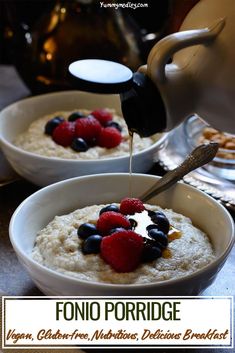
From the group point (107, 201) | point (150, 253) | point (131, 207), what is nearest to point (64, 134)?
point (107, 201)

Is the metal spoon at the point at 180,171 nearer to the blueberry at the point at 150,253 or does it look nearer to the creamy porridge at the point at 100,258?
the creamy porridge at the point at 100,258

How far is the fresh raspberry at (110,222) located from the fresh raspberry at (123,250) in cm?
4

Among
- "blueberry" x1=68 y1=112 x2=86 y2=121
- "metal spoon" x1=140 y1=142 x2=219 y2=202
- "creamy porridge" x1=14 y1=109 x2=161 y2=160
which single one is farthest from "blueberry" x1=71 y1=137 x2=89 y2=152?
"metal spoon" x1=140 y1=142 x2=219 y2=202

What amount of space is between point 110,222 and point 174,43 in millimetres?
260

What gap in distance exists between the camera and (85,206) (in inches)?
40.1

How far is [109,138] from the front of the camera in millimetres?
1196

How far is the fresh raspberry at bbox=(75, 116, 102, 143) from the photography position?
1.20m

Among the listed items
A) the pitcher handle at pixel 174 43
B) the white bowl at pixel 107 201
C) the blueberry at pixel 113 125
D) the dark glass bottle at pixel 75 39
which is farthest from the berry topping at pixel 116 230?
the dark glass bottle at pixel 75 39

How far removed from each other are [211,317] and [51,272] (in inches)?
8.6

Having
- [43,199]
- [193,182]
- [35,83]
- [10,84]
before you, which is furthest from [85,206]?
[10,84]

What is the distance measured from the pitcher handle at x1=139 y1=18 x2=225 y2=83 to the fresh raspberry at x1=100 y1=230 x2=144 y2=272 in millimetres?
219

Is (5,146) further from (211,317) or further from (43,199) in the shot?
(211,317)

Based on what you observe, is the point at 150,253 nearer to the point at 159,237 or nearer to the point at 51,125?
the point at 159,237

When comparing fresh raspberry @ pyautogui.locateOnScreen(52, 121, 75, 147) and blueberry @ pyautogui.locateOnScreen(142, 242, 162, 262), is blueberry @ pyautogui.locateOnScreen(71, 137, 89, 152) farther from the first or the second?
blueberry @ pyautogui.locateOnScreen(142, 242, 162, 262)
